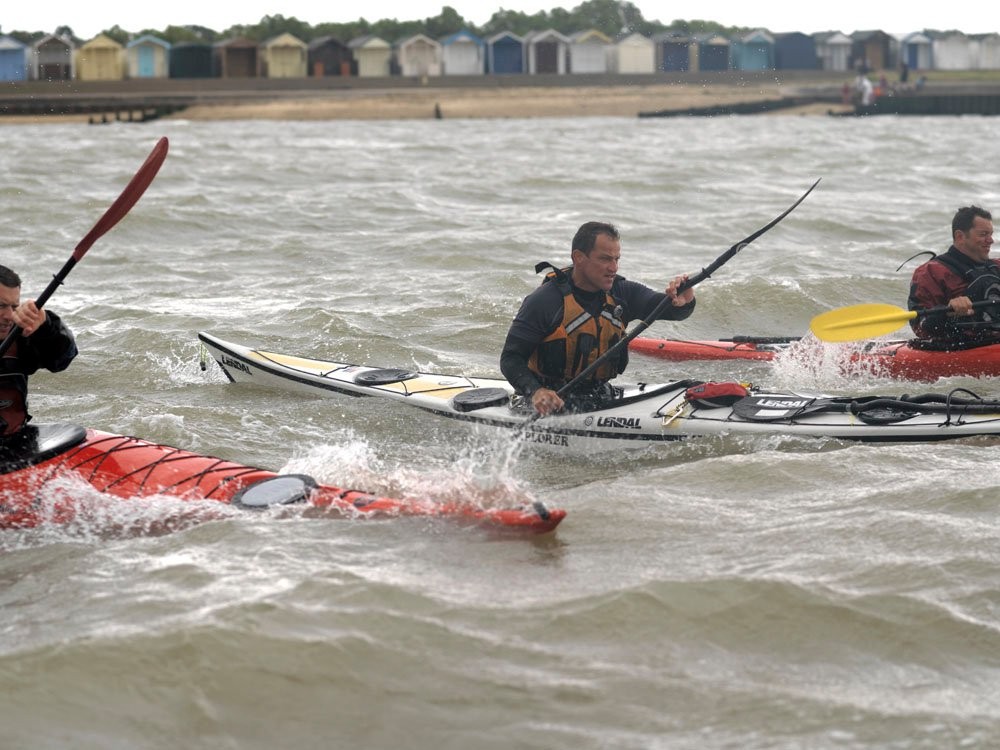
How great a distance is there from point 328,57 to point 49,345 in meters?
46.1

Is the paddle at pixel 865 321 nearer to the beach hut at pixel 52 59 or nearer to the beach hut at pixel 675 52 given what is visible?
the beach hut at pixel 52 59

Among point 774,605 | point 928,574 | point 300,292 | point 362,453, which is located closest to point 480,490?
point 362,453

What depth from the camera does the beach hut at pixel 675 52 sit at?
48.7 metres

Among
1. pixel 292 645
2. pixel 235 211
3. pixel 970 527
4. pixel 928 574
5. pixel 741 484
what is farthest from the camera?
pixel 235 211

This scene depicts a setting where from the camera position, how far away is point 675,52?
4947cm

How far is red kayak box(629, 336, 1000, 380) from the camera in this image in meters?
7.18

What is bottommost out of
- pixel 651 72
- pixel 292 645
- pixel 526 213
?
pixel 292 645

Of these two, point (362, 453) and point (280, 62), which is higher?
point (280, 62)

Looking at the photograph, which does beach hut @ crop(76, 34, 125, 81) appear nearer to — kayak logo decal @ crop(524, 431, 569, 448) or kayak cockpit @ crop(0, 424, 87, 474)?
kayak logo decal @ crop(524, 431, 569, 448)

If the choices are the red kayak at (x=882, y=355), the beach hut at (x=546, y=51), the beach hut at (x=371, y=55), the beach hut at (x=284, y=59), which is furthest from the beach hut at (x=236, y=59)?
the red kayak at (x=882, y=355)

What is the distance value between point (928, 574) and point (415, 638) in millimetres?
1761

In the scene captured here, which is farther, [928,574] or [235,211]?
[235,211]

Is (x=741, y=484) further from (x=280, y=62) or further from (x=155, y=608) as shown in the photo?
(x=280, y=62)

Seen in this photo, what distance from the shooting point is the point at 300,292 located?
1109cm
